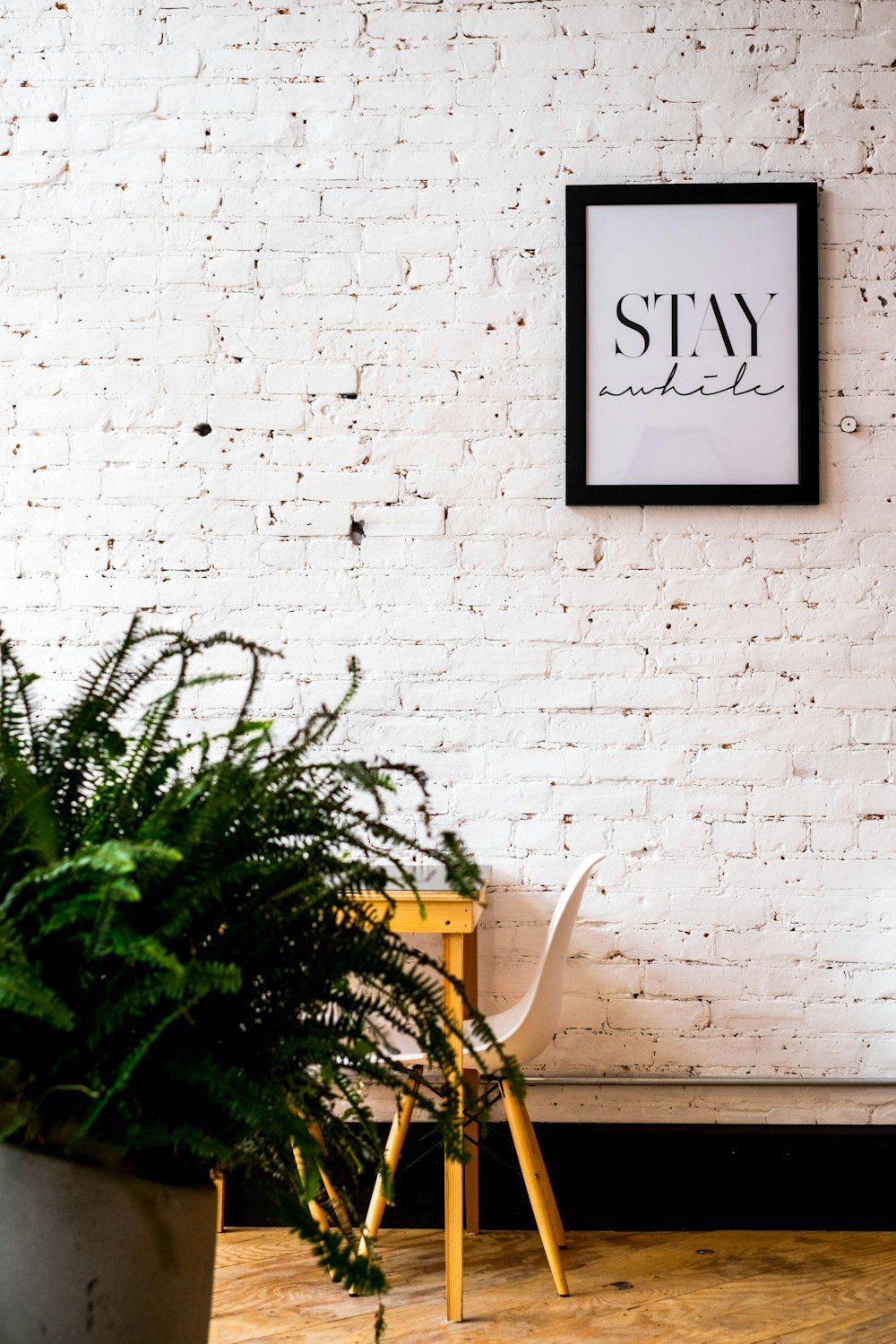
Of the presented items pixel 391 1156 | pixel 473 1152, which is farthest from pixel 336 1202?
pixel 473 1152

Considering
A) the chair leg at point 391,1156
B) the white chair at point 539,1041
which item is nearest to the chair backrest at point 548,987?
the white chair at point 539,1041

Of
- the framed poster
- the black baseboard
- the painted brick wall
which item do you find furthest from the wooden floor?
the framed poster

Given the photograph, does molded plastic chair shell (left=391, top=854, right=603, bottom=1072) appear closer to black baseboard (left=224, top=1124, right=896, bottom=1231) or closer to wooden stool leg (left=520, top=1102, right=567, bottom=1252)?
wooden stool leg (left=520, top=1102, right=567, bottom=1252)

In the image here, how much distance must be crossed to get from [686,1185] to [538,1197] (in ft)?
1.43

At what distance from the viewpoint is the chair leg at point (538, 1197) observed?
6.46 ft

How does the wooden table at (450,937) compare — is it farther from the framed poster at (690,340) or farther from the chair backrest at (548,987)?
the framed poster at (690,340)

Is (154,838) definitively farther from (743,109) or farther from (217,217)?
(743,109)

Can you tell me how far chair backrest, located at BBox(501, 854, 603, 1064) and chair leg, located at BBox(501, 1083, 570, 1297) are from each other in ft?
0.29

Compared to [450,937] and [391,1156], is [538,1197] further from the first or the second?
[450,937]

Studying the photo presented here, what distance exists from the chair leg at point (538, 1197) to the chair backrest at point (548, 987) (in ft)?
0.29

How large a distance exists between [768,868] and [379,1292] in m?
1.91

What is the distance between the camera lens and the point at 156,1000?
604mm

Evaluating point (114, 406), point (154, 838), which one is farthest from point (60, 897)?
point (114, 406)

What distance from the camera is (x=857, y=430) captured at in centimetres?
241
